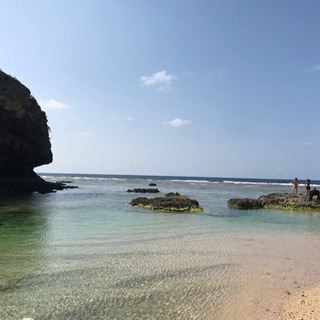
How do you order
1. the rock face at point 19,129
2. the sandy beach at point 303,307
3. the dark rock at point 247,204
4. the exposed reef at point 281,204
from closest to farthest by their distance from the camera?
the sandy beach at point 303,307
the exposed reef at point 281,204
the dark rock at point 247,204
the rock face at point 19,129

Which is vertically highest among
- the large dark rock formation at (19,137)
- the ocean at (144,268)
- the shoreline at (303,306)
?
the large dark rock formation at (19,137)

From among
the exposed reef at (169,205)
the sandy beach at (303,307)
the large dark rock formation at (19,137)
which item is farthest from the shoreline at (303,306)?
the large dark rock formation at (19,137)

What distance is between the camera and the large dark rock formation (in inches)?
1646

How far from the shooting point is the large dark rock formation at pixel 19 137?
41812 mm

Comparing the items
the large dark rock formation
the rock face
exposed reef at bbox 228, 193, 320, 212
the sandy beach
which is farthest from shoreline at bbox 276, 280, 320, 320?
the rock face

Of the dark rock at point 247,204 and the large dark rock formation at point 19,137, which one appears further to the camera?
the large dark rock formation at point 19,137

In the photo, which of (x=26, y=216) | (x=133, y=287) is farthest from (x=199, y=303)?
(x=26, y=216)

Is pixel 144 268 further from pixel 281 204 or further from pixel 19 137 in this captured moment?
pixel 19 137

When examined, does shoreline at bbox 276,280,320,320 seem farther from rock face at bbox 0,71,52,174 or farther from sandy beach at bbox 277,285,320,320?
rock face at bbox 0,71,52,174

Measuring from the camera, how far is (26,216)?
20.1m

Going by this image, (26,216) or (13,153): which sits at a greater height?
(13,153)

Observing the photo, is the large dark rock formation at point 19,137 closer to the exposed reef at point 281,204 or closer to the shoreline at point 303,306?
the exposed reef at point 281,204

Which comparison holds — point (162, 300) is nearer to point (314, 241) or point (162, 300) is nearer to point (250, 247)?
point (250, 247)

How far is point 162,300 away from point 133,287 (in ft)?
3.73
